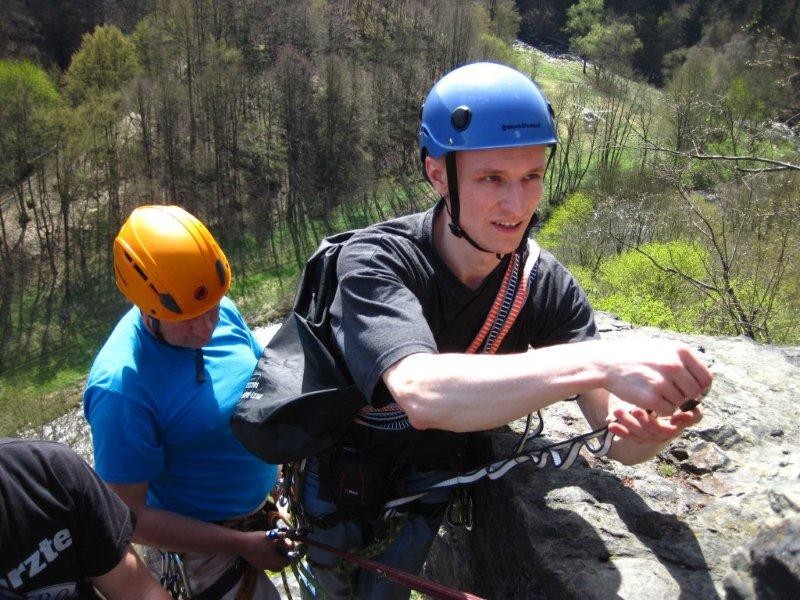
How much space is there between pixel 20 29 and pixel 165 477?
59.2 meters

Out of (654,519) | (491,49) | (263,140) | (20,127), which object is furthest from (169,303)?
(491,49)

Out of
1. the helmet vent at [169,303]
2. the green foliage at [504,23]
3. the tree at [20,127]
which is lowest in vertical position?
the tree at [20,127]

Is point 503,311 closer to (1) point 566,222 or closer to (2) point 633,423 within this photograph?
(2) point 633,423

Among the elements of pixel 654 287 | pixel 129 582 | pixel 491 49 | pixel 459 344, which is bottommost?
pixel 654 287

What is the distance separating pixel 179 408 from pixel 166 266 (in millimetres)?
624

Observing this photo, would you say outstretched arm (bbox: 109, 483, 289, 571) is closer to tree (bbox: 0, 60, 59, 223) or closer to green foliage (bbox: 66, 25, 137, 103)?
tree (bbox: 0, 60, 59, 223)

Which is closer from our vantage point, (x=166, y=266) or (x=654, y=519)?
(x=654, y=519)

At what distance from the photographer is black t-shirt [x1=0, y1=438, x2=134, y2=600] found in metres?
2.14

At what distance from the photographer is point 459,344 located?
8.63 feet

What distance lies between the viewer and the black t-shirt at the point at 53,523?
214cm

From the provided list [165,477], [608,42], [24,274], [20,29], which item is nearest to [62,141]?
[24,274]

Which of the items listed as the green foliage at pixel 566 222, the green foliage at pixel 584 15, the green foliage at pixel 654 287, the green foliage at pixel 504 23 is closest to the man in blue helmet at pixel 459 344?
the green foliage at pixel 654 287

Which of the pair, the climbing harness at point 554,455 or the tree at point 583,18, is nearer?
the climbing harness at point 554,455

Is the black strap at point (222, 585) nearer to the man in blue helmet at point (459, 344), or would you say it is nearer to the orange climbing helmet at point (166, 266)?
the man in blue helmet at point (459, 344)
